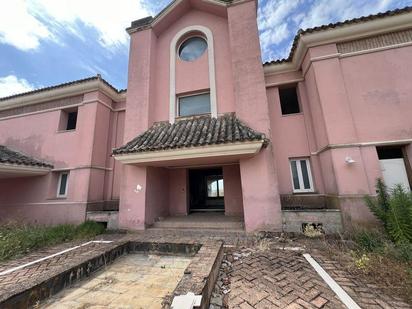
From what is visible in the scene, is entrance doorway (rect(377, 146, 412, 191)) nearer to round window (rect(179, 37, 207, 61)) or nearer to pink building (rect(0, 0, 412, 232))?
pink building (rect(0, 0, 412, 232))

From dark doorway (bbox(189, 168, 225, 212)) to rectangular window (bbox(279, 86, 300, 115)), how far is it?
17.7 feet

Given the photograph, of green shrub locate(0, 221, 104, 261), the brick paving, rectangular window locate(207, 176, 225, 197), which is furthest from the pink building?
the brick paving

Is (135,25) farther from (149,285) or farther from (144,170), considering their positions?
(149,285)

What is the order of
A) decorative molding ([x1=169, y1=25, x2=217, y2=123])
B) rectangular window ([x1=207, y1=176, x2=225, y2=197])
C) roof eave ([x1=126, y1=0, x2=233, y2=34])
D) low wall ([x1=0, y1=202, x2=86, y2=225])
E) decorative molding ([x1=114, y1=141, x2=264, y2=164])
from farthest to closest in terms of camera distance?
rectangular window ([x1=207, y1=176, x2=225, y2=197]) → roof eave ([x1=126, y1=0, x2=233, y2=34]) → low wall ([x1=0, y1=202, x2=86, y2=225]) → decorative molding ([x1=169, y1=25, x2=217, y2=123]) → decorative molding ([x1=114, y1=141, x2=264, y2=164])

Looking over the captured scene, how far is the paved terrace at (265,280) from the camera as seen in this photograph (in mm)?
2990

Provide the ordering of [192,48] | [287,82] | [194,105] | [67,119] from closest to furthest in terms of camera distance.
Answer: [287,82]
[194,105]
[192,48]
[67,119]

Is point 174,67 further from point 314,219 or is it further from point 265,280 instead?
point 265,280

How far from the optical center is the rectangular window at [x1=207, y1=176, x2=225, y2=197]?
44.3 ft

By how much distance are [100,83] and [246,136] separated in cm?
821

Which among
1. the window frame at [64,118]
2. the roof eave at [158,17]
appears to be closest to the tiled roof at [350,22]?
the roof eave at [158,17]

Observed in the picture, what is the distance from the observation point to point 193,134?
24.1 ft

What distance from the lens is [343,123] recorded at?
22.4 feet

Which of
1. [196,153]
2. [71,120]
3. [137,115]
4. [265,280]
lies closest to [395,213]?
[265,280]

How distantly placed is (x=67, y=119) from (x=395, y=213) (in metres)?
14.9
